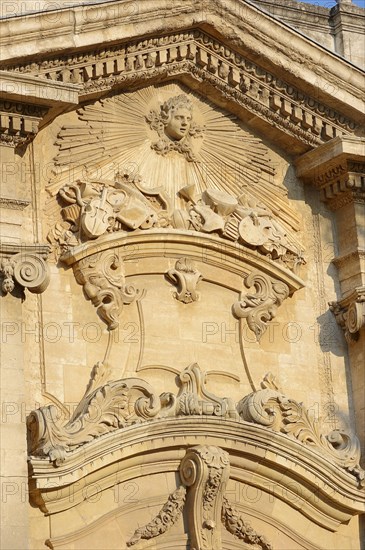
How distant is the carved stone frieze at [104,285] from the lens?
707 inches

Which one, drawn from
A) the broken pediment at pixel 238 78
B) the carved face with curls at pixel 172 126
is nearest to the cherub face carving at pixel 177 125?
the carved face with curls at pixel 172 126

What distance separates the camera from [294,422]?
18312 millimetres

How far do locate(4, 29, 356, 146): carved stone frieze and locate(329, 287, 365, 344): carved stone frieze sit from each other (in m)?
1.72

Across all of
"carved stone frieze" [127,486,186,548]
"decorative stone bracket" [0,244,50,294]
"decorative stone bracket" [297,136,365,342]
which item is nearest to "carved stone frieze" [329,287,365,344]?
"decorative stone bracket" [297,136,365,342]

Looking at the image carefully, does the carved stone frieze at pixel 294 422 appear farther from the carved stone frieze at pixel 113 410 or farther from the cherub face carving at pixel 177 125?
the cherub face carving at pixel 177 125

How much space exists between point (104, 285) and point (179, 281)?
84cm

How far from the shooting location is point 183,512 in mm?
17578

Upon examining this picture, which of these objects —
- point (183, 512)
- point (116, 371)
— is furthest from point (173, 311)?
point (183, 512)

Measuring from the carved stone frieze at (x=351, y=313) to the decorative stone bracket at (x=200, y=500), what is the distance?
213 cm

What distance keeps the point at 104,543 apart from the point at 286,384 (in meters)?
2.68

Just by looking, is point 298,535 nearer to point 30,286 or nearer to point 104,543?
point 104,543

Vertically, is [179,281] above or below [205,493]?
above

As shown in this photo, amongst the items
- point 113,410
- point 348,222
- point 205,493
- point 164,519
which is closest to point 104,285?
point 113,410

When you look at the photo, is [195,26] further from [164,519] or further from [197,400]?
[164,519]
